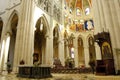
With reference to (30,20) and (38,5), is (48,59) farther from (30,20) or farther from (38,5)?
(38,5)

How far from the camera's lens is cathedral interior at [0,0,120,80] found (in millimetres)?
6836

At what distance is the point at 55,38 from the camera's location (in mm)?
20078

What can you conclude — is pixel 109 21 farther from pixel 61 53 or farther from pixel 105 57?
pixel 61 53

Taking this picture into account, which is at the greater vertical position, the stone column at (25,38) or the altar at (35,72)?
the stone column at (25,38)

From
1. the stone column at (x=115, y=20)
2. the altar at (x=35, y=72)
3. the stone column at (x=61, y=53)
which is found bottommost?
the altar at (x=35, y=72)

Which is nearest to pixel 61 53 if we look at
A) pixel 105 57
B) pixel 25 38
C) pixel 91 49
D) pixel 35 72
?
pixel 25 38

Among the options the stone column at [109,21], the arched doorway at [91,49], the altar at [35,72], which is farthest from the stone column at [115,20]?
the arched doorway at [91,49]

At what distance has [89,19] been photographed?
25844 millimetres

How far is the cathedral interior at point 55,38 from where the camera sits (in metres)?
6.84

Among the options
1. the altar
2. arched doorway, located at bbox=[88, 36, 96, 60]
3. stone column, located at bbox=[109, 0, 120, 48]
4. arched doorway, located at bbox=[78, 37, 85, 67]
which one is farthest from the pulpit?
arched doorway, located at bbox=[78, 37, 85, 67]

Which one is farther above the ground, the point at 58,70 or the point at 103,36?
the point at 103,36

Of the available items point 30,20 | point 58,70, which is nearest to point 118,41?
point 58,70

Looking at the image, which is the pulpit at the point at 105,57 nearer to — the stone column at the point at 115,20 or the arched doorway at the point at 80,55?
the stone column at the point at 115,20

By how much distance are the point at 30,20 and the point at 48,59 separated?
5592 mm
